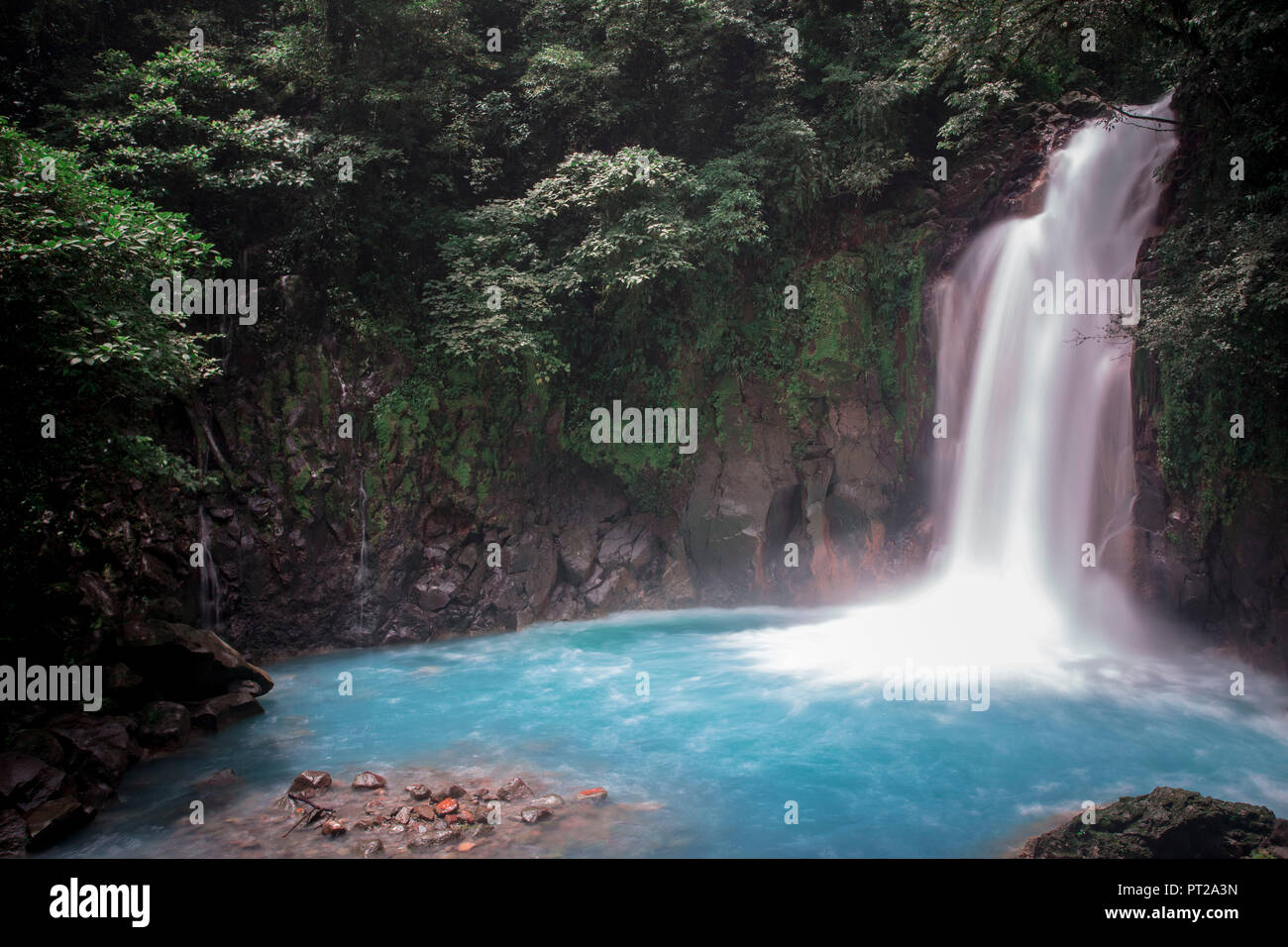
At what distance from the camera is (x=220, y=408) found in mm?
12195

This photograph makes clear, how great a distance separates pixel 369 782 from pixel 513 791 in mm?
1447

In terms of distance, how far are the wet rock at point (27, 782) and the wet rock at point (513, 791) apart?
3.84 m

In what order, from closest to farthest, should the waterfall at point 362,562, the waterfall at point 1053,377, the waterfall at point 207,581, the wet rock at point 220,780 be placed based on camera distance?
the wet rock at point 220,780 → the waterfall at point 207,581 → the waterfall at point 1053,377 → the waterfall at point 362,562

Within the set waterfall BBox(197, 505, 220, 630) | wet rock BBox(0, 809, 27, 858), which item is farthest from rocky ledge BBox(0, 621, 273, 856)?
waterfall BBox(197, 505, 220, 630)

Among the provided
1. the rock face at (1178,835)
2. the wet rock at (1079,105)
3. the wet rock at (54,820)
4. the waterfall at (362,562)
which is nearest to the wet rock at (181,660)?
the wet rock at (54,820)

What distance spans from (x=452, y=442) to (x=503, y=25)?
30.7ft

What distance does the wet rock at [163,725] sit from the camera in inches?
333

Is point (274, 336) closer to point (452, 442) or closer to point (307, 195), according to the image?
point (307, 195)

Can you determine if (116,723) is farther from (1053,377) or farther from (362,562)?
(1053,377)

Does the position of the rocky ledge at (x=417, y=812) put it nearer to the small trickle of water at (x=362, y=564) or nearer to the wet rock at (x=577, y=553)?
the small trickle of water at (x=362, y=564)

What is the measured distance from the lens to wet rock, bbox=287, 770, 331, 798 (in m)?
7.38

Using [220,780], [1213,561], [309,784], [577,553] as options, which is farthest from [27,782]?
[1213,561]

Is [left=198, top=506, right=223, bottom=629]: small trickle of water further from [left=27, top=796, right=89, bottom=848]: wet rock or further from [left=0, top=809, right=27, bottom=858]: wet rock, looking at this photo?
[left=0, top=809, right=27, bottom=858]: wet rock

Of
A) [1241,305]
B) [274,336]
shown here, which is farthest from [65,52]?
[1241,305]
